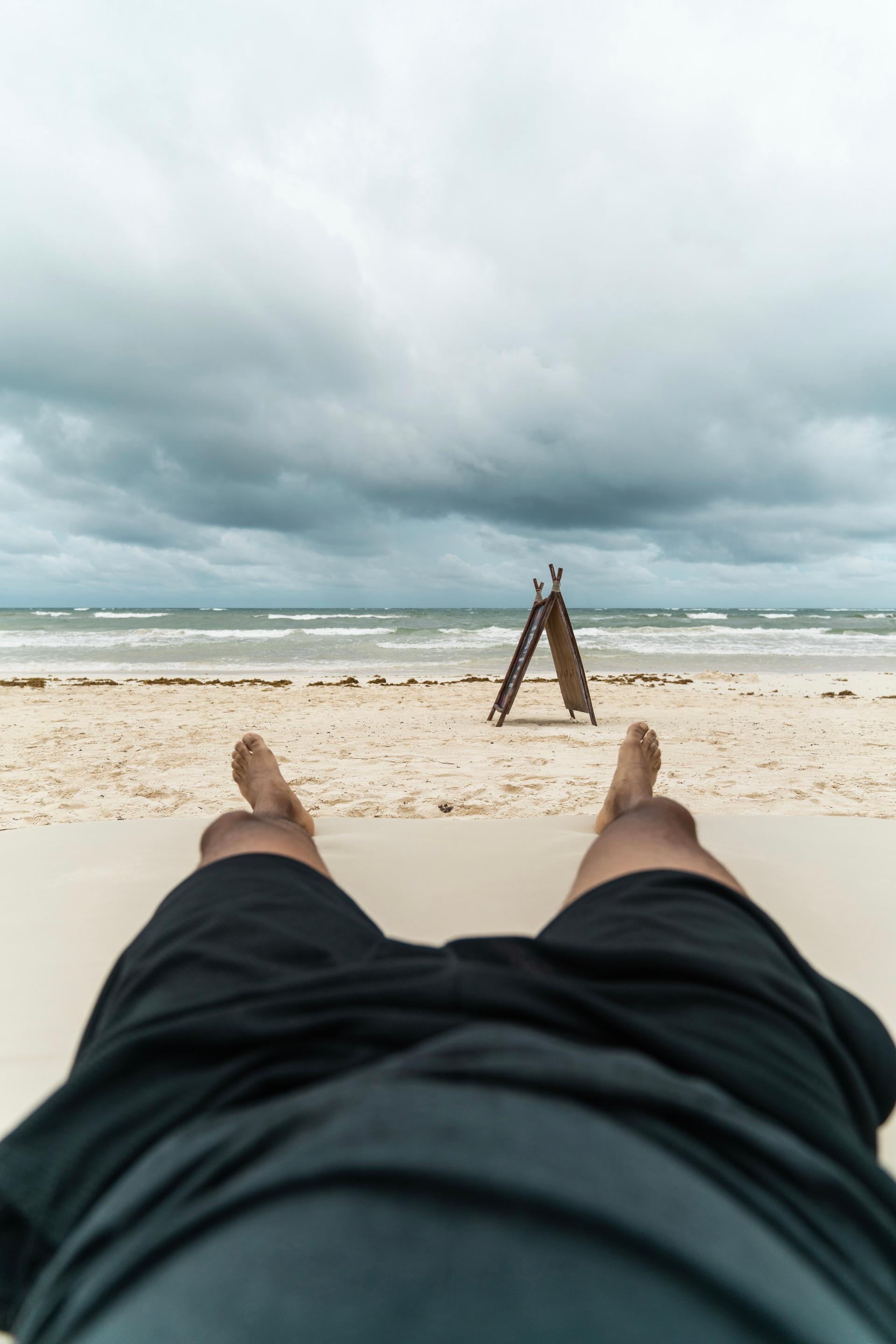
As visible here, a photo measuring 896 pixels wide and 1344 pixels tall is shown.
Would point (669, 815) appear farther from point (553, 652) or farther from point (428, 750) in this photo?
point (553, 652)

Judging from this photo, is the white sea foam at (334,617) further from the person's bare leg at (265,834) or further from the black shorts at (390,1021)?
the black shorts at (390,1021)

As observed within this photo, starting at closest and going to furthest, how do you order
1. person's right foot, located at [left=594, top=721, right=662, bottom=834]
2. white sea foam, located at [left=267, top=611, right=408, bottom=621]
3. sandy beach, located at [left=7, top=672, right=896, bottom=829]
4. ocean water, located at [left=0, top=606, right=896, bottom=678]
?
person's right foot, located at [left=594, top=721, right=662, bottom=834] → sandy beach, located at [left=7, top=672, right=896, bottom=829] → ocean water, located at [left=0, top=606, right=896, bottom=678] → white sea foam, located at [left=267, top=611, right=408, bottom=621]

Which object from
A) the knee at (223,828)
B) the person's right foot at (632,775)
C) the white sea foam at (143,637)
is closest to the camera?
the knee at (223,828)

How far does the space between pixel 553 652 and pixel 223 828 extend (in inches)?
215

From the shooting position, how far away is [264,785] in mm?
2287

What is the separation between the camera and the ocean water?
14.0 metres

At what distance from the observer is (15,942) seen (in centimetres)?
176

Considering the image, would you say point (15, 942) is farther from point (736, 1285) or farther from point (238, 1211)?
point (736, 1285)

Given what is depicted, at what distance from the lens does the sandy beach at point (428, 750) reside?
3660 millimetres

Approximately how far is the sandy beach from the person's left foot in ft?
2.83

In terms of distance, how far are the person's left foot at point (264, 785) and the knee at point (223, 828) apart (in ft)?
0.59

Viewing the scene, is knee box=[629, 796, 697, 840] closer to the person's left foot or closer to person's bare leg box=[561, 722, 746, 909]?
person's bare leg box=[561, 722, 746, 909]

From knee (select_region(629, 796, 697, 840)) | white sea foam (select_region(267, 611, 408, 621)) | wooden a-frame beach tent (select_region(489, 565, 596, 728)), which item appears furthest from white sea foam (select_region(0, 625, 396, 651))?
knee (select_region(629, 796, 697, 840))

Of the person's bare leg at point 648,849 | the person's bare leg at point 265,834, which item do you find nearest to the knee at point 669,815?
the person's bare leg at point 648,849
